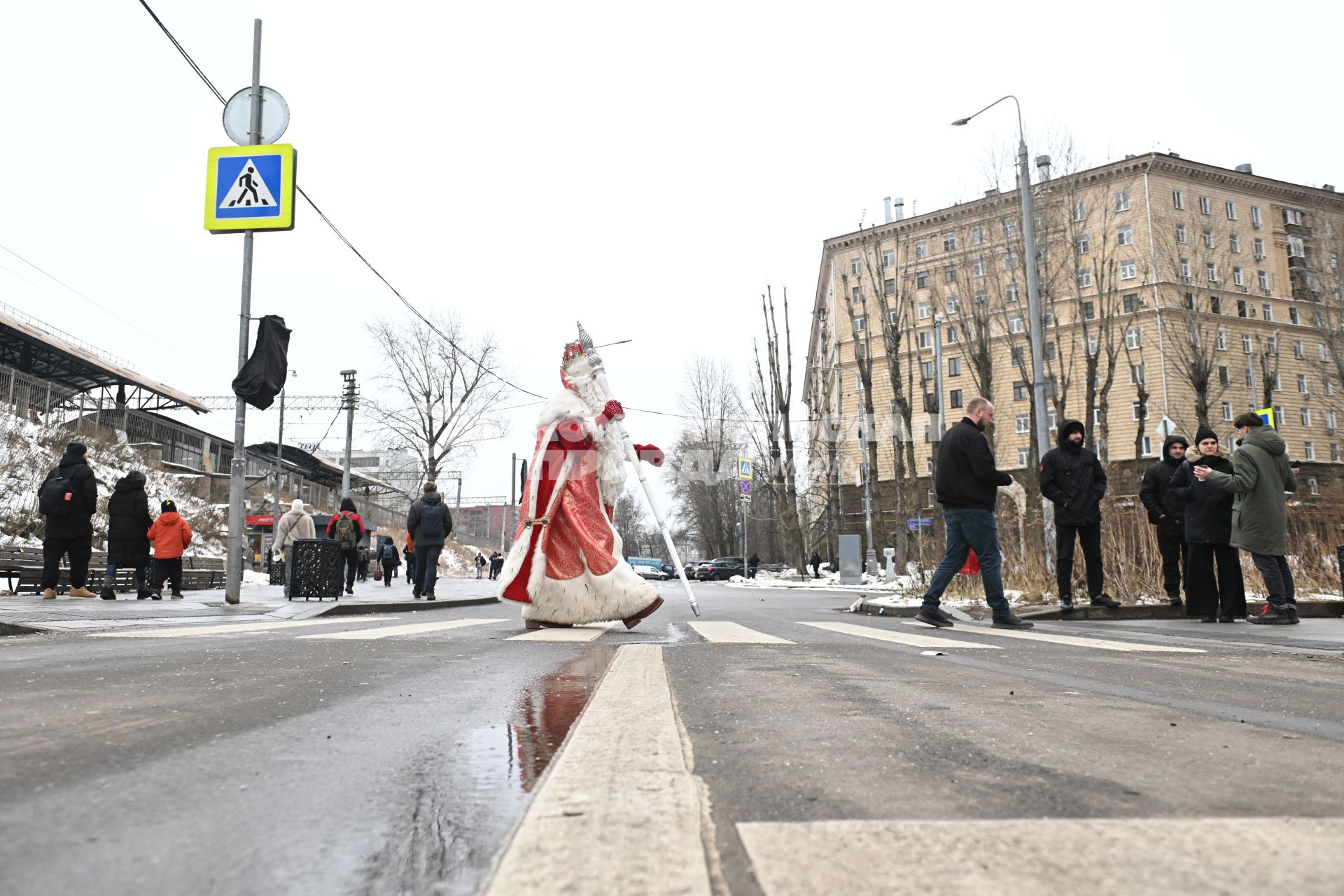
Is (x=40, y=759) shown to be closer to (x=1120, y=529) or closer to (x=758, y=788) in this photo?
(x=758, y=788)

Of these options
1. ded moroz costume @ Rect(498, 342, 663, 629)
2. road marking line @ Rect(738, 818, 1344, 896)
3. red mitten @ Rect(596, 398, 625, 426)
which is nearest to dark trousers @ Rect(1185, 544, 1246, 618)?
ded moroz costume @ Rect(498, 342, 663, 629)

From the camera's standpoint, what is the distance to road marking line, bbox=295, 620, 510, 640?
5.68 meters

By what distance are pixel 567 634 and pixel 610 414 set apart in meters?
2.30

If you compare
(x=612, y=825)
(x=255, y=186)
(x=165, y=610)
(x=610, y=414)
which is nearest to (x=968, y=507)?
(x=610, y=414)

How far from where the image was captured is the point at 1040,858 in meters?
1.13

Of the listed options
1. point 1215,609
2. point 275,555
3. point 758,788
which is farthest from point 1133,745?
point 275,555

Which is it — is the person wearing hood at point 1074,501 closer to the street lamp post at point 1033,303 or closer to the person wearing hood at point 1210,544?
the person wearing hood at point 1210,544

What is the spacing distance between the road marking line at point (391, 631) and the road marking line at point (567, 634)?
72 centimetres

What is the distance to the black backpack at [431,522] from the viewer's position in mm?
14703

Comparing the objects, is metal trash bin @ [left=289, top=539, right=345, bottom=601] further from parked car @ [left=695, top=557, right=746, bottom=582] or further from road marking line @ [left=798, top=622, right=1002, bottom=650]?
parked car @ [left=695, top=557, right=746, bottom=582]

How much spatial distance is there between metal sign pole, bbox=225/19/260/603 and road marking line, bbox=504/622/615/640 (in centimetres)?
586

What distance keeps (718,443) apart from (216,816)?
54.5 metres

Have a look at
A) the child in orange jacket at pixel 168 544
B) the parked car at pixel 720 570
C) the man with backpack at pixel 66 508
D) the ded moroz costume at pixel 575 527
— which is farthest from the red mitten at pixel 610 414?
the parked car at pixel 720 570

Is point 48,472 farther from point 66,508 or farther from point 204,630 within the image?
point 204,630
